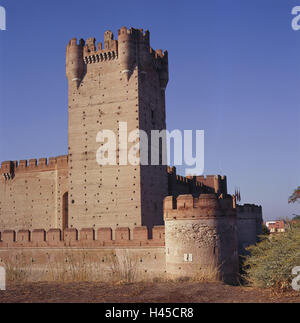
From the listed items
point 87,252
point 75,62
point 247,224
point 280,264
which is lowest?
point 87,252

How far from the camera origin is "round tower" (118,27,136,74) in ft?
83.5

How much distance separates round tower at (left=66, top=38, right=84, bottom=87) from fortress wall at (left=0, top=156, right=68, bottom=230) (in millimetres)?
5907

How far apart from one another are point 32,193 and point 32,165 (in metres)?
2.16

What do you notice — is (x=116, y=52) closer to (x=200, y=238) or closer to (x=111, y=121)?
(x=111, y=121)

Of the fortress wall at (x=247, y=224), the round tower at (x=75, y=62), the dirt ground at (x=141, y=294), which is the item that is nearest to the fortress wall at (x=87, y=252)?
the dirt ground at (x=141, y=294)

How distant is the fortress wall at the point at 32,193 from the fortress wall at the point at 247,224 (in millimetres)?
13555

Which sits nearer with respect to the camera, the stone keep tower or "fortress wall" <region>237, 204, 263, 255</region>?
the stone keep tower

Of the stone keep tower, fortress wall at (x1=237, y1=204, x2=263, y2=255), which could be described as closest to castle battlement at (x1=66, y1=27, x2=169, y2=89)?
the stone keep tower

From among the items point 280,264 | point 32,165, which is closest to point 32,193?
point 32,165

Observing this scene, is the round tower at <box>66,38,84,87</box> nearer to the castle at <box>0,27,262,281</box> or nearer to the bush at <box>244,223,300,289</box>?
the castle at <box>0,27,262,281</box>

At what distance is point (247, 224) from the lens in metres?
31.1

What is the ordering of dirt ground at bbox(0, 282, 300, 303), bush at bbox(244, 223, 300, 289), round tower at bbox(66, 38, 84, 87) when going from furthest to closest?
1. round tower at bbox(66, 38, 84, 87)
2. bush at bbox(244, 223, 300, 289)
3. dirt ground at bbox(0, 282, 300, 303)

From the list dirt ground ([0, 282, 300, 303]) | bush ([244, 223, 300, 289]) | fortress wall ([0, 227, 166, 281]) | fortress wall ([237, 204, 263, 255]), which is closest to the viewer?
dirt ground ([0, 282, 300, 303])
